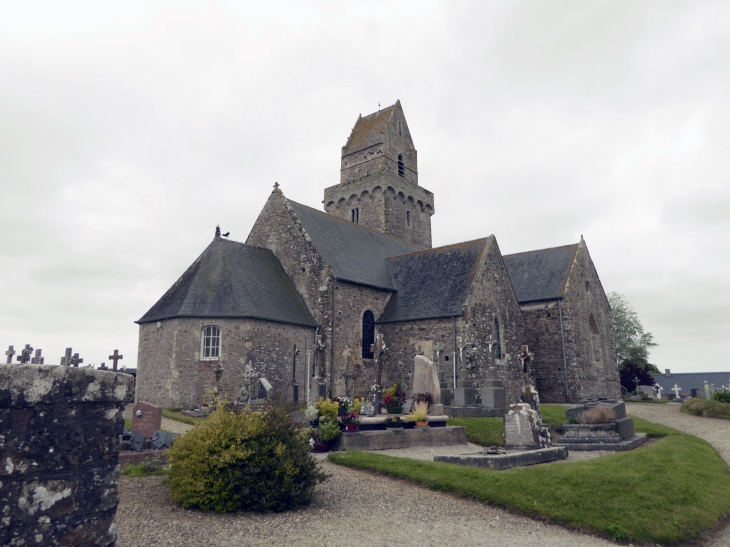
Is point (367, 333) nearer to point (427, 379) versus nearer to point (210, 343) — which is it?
point (427, 379)

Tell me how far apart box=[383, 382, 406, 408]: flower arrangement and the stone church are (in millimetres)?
681

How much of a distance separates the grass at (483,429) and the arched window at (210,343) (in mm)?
9974

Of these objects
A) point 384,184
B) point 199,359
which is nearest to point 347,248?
point 199,359

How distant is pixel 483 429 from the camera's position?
16562 millimetres

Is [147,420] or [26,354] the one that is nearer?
[147,420]

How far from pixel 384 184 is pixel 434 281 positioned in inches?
547

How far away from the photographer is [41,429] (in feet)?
9.84

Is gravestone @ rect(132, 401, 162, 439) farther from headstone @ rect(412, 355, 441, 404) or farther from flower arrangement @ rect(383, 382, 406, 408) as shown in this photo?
flower arrangement @ rect(383, 382, 406, 408)

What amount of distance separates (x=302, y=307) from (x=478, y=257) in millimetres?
9333

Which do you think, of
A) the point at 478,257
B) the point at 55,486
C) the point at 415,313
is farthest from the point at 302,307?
the point at 55,486

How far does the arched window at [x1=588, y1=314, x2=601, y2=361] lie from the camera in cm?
3162

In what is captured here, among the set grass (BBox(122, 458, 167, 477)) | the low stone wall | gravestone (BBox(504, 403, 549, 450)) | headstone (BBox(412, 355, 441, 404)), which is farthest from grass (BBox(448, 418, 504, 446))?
the low stone wall

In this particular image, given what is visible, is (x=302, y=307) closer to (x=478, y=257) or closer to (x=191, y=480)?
(x=478, y=257)

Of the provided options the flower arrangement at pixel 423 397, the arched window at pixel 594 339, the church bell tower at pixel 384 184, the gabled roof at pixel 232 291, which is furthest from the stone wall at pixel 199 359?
the arched window at pixel 594 339
